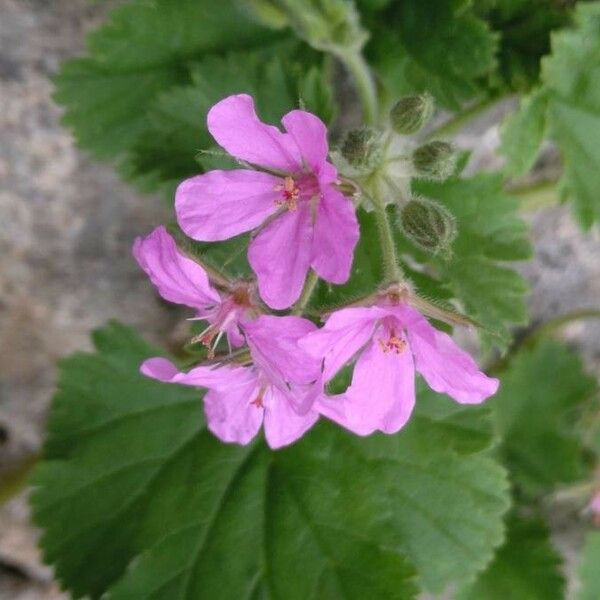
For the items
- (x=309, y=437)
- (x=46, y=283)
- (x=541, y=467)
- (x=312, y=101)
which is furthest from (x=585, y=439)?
(x=46, y=283)

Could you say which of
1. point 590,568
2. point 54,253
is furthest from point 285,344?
point 590,568

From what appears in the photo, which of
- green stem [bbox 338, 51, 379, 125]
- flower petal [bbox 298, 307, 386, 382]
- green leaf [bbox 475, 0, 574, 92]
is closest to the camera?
flower petal [bbox 298, 307, 386, 382]

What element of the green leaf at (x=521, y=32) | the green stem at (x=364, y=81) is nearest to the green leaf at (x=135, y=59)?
the green stem at (x=364, y=81)

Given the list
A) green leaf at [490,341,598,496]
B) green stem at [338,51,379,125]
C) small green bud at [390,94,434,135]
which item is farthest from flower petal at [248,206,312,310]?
green leaf at [490,341,598,496]

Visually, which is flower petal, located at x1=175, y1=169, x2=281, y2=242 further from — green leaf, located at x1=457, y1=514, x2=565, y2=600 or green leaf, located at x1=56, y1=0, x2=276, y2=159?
green leaf, located at x1=457, y1=514, x2=565, y2=600

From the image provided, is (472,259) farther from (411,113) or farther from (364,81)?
(364,81)
